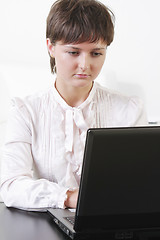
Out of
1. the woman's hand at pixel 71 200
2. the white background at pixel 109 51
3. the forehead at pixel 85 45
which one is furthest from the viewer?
the white background at pixel 109 51

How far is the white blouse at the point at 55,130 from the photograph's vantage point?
1.57m

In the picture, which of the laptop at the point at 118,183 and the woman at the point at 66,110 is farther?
the woman at the point at 66,110

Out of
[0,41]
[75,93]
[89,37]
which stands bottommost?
[75,93]

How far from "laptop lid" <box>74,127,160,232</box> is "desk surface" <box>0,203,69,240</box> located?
4.7 inches

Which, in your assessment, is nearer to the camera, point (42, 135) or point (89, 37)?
point (89, 37)

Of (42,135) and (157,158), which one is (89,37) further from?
(157,158)

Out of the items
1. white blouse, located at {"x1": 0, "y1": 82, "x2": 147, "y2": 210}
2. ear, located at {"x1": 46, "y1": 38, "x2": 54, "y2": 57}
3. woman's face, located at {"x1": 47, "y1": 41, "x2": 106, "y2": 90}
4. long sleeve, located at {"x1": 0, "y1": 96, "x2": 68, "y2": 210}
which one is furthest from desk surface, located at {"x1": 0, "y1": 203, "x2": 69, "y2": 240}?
ear, located at {"x1": 46, "y1": 38, "x2": 54, "y2": 57}

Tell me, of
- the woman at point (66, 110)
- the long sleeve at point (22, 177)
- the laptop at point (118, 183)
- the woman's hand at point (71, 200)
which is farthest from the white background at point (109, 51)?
the laptop at point (118, 183)

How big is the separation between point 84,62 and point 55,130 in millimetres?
291

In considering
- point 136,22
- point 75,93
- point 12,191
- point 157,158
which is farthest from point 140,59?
point 157,158

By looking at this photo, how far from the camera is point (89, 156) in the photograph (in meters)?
0.93

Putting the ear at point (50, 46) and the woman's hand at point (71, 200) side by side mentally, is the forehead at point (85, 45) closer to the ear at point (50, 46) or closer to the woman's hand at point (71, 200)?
the ear at point (50, 46)

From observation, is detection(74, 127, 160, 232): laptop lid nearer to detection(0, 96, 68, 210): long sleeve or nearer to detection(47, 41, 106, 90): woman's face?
detection(0, 96, 68, 210): long sleeve

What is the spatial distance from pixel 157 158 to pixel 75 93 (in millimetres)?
793
